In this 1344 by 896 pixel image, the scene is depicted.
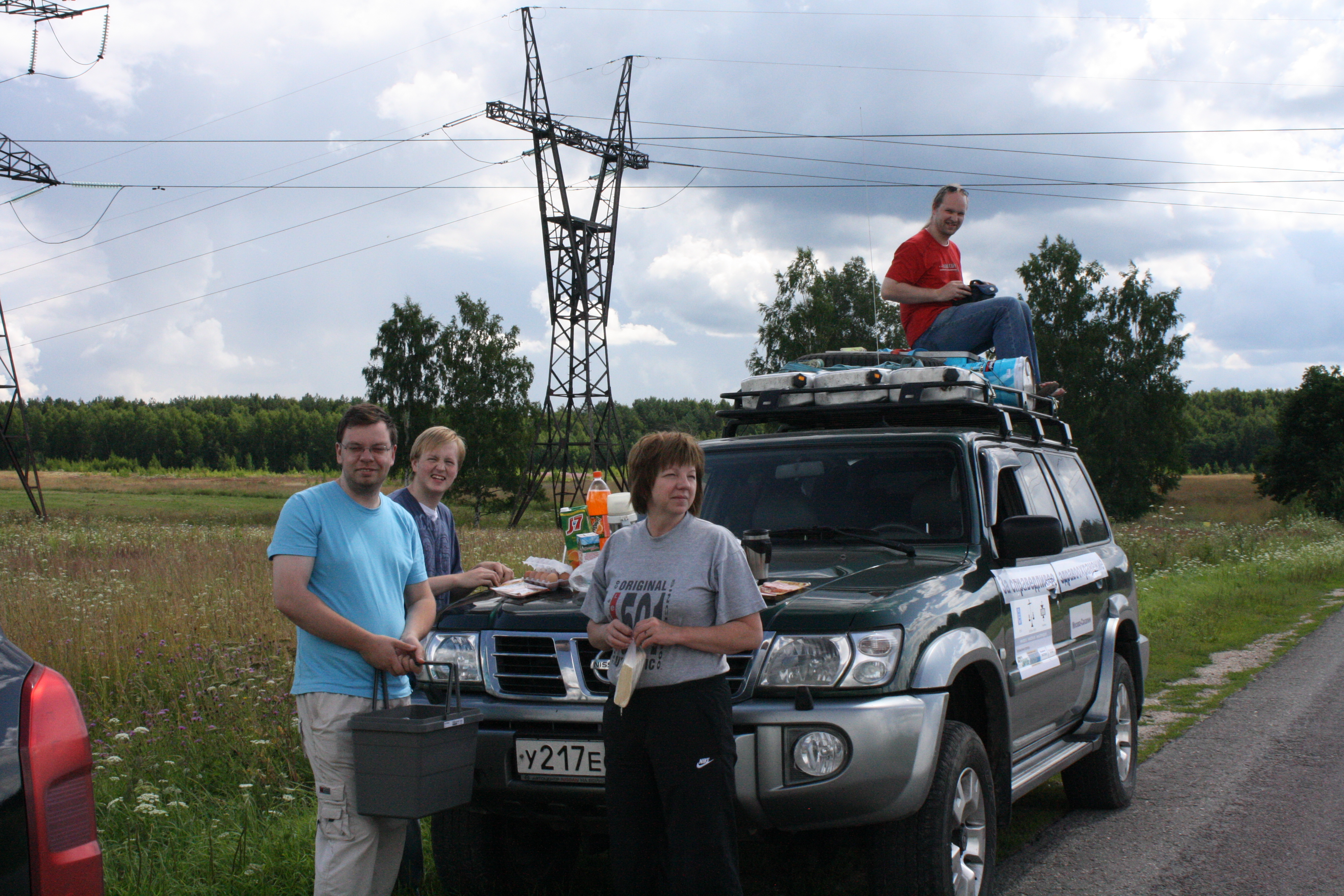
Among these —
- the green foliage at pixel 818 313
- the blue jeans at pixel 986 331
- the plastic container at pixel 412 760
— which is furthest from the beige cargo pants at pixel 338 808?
the green foliage at pixel 818 313

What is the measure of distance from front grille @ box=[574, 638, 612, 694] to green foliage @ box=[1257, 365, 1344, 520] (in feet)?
223

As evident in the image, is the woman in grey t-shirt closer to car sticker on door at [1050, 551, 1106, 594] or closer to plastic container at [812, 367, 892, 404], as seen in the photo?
plastic container at [812, 367, 892, 404]

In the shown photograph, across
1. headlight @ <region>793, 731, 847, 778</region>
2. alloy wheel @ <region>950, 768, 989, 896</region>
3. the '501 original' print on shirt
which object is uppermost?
the '501 original' print on shirt

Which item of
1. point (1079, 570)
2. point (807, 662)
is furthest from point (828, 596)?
point (1079, 570)

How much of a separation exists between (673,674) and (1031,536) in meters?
1.85

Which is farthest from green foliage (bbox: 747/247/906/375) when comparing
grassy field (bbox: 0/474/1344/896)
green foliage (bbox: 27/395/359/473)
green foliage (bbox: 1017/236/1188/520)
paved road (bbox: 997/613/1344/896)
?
green foliage (bbox: 27/395/359/473)

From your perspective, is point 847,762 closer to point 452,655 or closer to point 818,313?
point 452,655

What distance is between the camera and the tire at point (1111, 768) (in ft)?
19.2

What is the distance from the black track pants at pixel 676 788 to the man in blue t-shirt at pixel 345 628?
824mm

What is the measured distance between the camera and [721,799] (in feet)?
11.0

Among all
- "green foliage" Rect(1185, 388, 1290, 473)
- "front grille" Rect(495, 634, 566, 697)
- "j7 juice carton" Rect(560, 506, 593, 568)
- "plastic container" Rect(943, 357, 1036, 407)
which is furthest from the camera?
"green foliage" Rect(1185, 388, 1290, 473)

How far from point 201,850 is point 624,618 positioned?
2.67 meters

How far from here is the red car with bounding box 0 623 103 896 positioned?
7.21 ft

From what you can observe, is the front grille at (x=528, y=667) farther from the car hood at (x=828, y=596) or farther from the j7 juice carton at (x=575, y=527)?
the j7 juice carton at (x=575, y=527)
